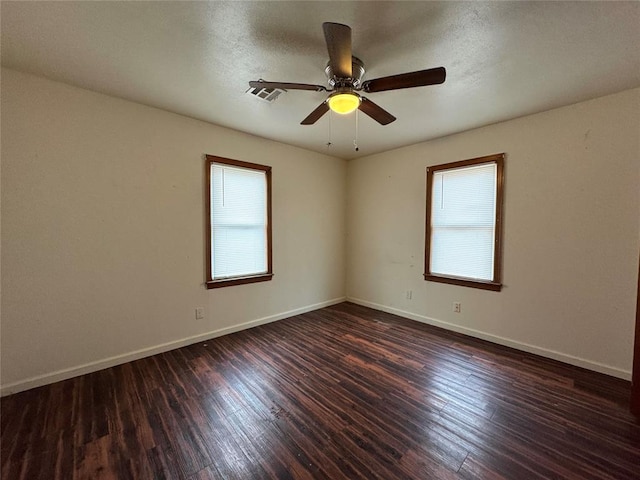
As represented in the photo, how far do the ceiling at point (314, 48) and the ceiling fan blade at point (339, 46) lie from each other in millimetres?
237

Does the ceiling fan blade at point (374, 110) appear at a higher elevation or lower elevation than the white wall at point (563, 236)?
higher

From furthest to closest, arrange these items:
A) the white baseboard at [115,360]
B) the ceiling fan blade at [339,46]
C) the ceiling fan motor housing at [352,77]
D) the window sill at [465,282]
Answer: the window sill at [465,282] < the white baseboard at [115,360] < the ceiling fan motor housing at [352,77] < the ceiling fan blade at [339,46]

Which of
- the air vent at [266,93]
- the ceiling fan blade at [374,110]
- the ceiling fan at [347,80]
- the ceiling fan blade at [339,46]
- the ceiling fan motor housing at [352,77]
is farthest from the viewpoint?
the air vent at [266,93]

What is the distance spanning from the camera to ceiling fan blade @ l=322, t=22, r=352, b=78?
128 cm

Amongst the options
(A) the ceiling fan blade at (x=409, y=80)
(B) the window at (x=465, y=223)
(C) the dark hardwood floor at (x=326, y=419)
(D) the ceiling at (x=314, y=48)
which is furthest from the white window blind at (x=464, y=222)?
(A) the ceiling fan blade at (x=409, y=80)

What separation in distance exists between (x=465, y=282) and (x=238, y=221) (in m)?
3.00

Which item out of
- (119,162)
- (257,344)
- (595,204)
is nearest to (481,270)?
(595,204)

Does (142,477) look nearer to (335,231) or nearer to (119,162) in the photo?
(119,162)

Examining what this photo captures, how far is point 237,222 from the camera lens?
3.34 metres

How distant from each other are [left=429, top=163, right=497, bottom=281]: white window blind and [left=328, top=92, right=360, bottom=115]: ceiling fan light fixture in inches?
84.8

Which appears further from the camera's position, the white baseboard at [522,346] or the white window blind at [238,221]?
the white window blind at [238,221]

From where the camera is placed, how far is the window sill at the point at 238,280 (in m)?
3.11

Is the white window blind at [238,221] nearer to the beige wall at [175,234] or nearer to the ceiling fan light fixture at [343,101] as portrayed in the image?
the beige wall at [175,234]

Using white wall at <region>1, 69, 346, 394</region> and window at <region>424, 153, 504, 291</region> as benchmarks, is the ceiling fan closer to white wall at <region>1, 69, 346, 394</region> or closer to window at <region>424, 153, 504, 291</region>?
white wall at <region>1, 69, 346, 394</region>
